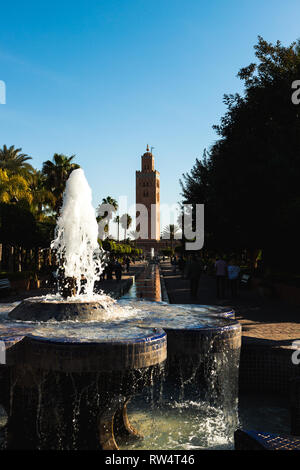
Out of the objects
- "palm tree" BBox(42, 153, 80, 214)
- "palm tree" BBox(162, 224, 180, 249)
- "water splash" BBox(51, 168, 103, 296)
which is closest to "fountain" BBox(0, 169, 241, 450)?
"water splash" BBox(51, 168, 103, 296)

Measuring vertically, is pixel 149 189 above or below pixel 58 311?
above

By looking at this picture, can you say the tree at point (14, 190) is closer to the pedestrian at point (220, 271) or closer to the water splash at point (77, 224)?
the pedestrian at point (220, 271)

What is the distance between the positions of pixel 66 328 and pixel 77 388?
0.87 m

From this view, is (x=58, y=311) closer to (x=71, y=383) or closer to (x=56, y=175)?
(x=71, y=383)

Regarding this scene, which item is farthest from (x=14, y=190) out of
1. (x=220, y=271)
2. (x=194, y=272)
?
(x=220, y=271)

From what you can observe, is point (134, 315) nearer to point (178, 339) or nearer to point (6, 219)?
point (178, 339)

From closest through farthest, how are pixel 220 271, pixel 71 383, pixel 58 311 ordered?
pixel 71 383, pixel 58 311, pixel 220 271

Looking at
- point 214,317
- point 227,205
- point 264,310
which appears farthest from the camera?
point 227,205

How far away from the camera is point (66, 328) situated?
4.50 meters

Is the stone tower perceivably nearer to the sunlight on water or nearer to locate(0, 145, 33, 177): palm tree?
locate(0, 145, 33, 177): palm tree

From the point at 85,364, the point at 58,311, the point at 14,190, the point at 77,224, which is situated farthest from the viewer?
the point at 14,190

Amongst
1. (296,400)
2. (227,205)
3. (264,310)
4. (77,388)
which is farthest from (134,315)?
(227,205)

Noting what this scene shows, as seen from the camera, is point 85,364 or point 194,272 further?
point 194,272

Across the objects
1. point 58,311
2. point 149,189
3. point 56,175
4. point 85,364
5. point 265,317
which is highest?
point 149,189
